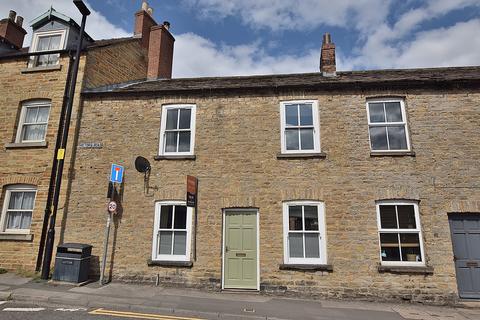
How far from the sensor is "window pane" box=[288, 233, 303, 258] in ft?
30.2

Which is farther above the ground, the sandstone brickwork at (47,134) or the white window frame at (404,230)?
the sandstone brickwork at (47,134)

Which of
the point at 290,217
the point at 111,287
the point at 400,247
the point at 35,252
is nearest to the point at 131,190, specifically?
the point at 111,287

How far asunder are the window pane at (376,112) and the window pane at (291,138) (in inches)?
97.5

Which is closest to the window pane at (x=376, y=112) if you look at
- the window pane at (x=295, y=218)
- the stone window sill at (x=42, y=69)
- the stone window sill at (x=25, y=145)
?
the window pane at (x=295, y=218)

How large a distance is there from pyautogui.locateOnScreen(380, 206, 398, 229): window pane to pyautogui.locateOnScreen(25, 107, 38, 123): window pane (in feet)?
40.8

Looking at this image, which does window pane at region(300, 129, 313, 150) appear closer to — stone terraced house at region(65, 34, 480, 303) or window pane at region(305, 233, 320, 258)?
stone terraced house at region(65, 34, 480, 303)

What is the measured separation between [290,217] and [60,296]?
653cm

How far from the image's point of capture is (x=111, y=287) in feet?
29.2

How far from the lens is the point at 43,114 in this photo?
11336 mm

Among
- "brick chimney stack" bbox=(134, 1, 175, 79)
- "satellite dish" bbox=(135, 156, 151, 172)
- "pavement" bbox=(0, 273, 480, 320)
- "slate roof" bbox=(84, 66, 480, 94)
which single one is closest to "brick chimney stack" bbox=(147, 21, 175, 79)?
"brick chimney stack" bbox=(134, 1, 175, 79)

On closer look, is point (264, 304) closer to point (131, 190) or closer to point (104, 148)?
point (131, 190)

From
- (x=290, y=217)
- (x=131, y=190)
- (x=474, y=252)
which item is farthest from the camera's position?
(x=131, y=190)

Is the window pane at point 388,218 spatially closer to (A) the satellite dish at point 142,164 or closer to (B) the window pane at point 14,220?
(A) the satellite dish at point 142,164

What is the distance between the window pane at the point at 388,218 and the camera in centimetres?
905
